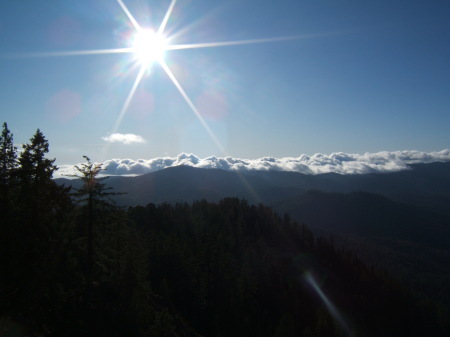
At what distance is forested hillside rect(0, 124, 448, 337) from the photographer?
22858mm

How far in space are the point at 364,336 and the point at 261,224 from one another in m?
57.2

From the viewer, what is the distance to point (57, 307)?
22375mm

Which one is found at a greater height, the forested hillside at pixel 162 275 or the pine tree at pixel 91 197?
the pine tree at pixel 91 197

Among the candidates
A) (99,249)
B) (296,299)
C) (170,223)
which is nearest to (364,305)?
(296,299)

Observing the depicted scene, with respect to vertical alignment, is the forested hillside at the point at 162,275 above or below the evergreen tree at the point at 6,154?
below

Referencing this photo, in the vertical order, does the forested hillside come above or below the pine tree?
below

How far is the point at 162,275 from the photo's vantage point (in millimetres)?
68438

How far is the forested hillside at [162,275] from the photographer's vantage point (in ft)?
75.0

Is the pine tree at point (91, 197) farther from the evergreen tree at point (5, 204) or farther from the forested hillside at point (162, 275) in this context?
the evergreen tree at point (5, 204)

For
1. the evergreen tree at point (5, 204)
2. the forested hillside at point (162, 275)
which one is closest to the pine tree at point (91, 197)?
the forested hillside at point (162, 275)

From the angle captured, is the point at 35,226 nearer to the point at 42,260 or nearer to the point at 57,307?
the point at 42,260

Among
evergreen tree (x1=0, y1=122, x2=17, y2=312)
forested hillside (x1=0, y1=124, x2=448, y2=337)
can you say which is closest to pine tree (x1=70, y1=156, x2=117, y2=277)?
forested hillside (x1=0, y1=124, x2=448, y2=337)

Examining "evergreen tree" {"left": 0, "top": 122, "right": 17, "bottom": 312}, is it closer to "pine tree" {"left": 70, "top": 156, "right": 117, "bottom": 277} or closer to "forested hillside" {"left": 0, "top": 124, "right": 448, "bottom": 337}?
"forested hillside" {"left": 0, "top": 124, "right": 448, "bottom": 337}

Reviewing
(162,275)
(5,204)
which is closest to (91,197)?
(5,204)
